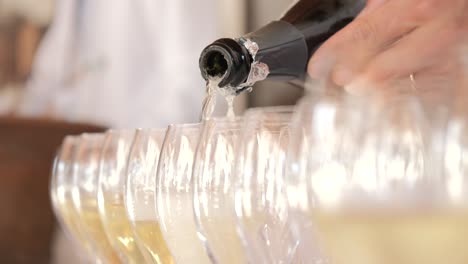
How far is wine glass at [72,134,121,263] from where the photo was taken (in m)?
0.60

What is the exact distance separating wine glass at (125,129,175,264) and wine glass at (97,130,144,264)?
2 cm

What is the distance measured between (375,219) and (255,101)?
1.10 m

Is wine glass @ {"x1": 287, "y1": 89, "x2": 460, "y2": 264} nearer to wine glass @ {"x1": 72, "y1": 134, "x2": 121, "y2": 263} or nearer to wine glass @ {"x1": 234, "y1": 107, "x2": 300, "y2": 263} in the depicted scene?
wine glass @ {"x1": 234, "y1": 107, "x2": 300, "y2": 263}

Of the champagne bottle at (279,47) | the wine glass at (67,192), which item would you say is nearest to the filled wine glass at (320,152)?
the champagne bottle at (279,47)

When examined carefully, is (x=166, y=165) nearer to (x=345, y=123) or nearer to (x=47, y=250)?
(x=345, y=123)

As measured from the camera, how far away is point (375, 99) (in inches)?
11.5

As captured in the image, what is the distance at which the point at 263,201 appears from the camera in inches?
15.2

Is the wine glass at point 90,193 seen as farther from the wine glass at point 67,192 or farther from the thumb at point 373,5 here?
the thumb at point 373,5

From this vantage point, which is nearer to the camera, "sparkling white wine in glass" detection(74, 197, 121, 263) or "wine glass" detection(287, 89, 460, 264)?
"wine glass" detection(287, 89, 460, 264)

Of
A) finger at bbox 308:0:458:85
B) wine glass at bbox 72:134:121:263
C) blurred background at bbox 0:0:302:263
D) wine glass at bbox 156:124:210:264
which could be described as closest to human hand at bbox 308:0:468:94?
finger at bbox 308:0:458:85

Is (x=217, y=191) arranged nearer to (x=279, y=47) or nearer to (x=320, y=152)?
(x=320, y=152)

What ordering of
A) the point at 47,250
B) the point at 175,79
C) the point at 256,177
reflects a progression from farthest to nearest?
the point at 175,79 → the point at 47,250 → the point at 256,177

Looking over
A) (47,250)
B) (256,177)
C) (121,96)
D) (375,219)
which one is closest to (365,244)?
(375,219)

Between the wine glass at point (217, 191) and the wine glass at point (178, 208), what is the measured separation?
0.09 feet
